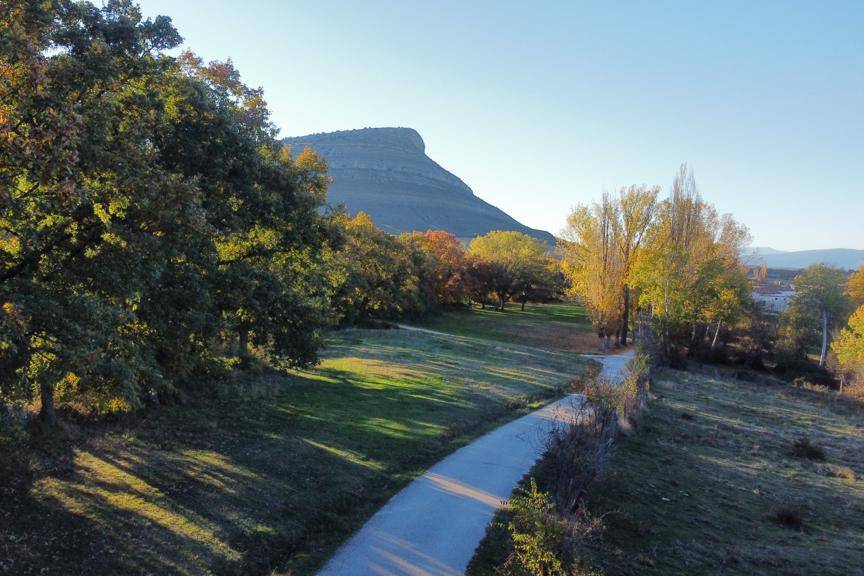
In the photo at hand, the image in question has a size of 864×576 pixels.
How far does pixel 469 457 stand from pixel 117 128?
36.5 ft

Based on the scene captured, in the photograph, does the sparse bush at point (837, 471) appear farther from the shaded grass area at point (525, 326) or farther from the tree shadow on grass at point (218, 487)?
the shaded grass area at point (525, 326)

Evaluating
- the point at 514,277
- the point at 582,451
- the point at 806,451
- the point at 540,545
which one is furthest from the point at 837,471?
the point at 514,277

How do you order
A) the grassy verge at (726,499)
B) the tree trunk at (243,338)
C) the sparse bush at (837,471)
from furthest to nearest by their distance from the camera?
the sparse bush at (837,471) < the tree trunk at (243,338) < the grassy verge at (726,499)

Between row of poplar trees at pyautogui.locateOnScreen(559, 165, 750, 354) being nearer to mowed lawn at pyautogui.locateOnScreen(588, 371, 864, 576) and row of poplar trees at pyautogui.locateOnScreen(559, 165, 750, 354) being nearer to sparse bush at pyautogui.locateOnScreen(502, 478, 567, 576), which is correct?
mowed lawn at pyautogui.locateOnScreen(588, 371, 864, 576)

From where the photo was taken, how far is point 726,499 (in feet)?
46.0

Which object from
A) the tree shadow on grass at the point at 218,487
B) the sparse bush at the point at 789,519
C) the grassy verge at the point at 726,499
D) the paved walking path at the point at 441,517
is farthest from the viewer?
the sparse bush at the point at 789,519

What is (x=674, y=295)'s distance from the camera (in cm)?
4200

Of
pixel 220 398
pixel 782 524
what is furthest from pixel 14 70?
pixel 782 524

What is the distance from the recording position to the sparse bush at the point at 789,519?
12.6 metres

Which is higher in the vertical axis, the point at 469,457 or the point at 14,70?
the point at 14,70

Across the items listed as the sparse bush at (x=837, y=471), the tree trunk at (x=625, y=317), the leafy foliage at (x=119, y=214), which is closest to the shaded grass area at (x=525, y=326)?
the tree trunk at (x=625, y=317)

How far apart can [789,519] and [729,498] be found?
155 cm

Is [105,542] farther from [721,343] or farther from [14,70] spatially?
[721,343]

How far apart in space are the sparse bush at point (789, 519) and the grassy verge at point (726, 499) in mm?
22
